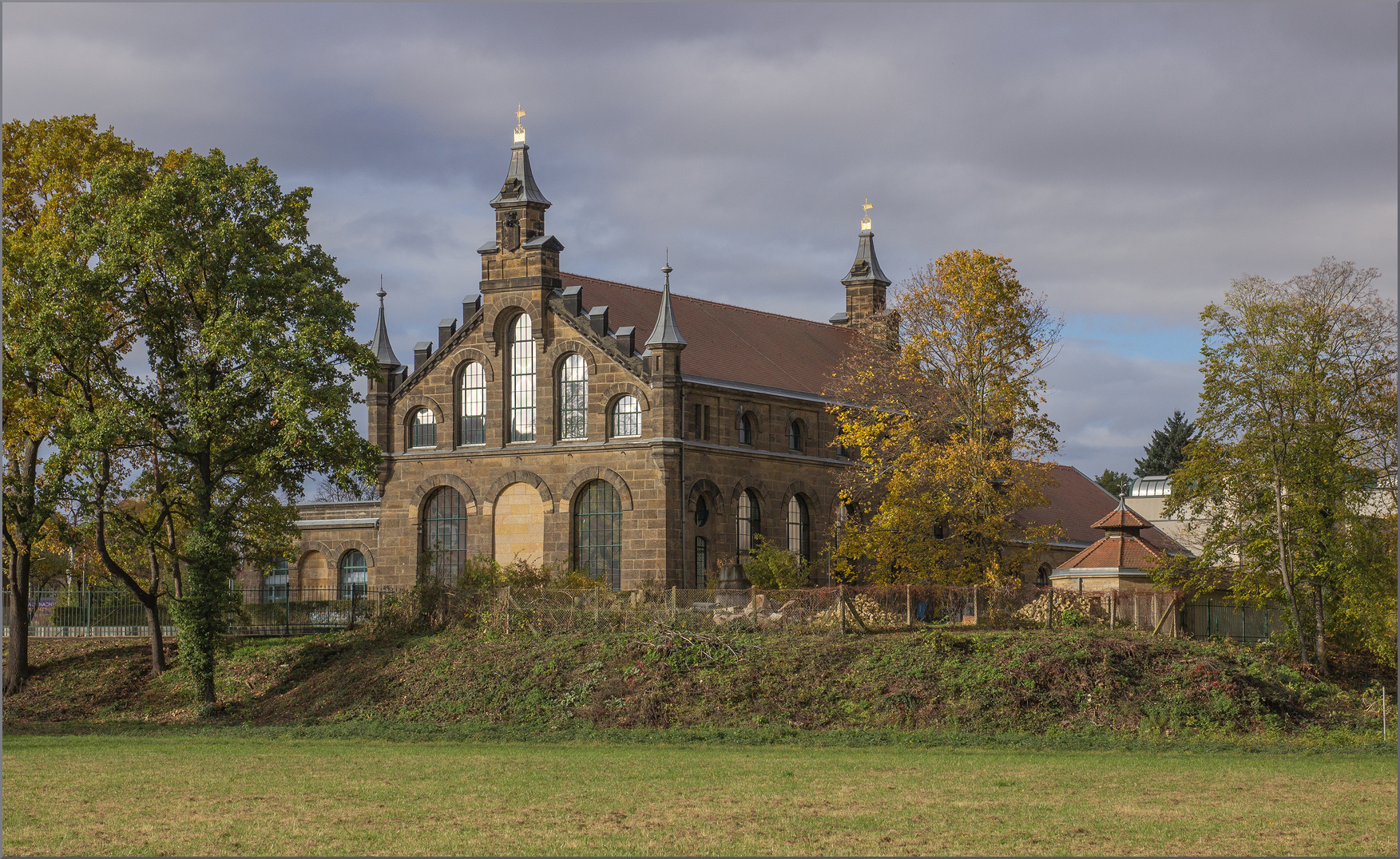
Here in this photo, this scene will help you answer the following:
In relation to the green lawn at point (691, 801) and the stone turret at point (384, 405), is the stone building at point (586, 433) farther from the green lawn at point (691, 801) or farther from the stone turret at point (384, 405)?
the green lawn at point (691, 801)

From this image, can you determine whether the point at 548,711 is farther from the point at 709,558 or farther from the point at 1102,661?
the point at 709,558

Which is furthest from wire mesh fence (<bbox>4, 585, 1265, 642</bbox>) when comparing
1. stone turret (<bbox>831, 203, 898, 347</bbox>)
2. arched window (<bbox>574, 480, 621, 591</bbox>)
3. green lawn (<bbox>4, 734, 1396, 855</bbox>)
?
stone turret (<bbox>831, 203, 898, 347</bbox>)

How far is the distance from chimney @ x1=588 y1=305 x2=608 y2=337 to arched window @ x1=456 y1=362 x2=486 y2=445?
4.91m

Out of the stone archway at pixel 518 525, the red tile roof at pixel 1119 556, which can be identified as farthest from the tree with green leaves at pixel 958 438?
the stone archway at pixel 518 525

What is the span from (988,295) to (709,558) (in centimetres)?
1352

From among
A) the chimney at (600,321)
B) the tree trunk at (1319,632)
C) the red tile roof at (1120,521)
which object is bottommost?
the tree trunk at (1319,632)

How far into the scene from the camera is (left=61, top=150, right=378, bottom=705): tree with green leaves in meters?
35.2

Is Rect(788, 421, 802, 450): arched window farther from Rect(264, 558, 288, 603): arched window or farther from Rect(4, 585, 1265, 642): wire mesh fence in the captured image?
Rect(264, 558, 288, 603): arched window

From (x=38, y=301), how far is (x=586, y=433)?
2056 cm

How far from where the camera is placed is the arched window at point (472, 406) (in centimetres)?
5419

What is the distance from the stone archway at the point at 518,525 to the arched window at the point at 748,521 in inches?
273

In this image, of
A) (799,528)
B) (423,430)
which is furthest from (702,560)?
(423,430)

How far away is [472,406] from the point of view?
54.4 meters

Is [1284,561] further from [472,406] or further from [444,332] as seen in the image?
[444,332]
